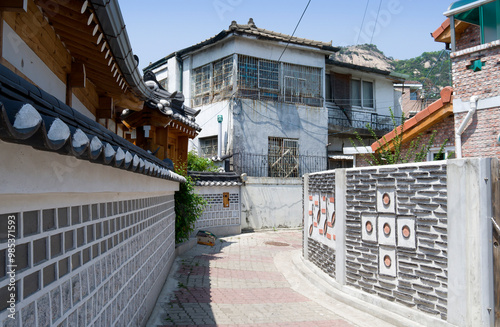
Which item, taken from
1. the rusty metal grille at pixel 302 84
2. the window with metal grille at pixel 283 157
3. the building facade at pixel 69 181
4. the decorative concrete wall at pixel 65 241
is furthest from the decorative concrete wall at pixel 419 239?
the rusty metal grille at pixel 302 84

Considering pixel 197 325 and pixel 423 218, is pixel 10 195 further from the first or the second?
pixel 423 218

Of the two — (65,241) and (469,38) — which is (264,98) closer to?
(469,38)

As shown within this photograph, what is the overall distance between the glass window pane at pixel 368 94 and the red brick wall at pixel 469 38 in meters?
13.4

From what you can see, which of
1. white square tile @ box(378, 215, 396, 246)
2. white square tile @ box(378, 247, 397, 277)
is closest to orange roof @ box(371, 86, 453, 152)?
white square tile @ box(378, 215, 396, 246)

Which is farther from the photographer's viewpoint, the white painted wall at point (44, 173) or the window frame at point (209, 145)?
the window frame at point (209, 145)

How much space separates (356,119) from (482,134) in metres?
13.9

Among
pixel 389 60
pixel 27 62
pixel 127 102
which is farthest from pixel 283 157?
pixel 389 60

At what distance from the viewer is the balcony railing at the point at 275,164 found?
19.9 metres

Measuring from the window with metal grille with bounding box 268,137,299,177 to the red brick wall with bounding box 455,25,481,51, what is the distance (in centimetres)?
1089

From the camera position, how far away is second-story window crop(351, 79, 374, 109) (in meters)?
24.3

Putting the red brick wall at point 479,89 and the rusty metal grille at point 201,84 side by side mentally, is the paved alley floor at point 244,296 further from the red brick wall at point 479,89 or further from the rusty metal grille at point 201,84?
the rusty metal grille at point 201,84

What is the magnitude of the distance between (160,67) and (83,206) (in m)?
22.4

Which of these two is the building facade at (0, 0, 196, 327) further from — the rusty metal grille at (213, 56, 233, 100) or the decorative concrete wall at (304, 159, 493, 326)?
the rusty metal grille at (213, 56, 233, 100)

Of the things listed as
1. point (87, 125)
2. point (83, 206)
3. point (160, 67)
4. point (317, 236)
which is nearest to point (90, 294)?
point (83, 206)
